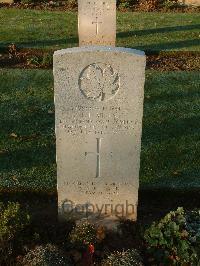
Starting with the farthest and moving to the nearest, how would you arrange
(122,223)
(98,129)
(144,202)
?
(144,202), (122,223), (98,129)

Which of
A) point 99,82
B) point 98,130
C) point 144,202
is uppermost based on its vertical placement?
point 99,82

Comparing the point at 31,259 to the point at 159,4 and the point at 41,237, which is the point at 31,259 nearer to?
the point at 41,237

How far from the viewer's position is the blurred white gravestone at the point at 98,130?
4.93 meters

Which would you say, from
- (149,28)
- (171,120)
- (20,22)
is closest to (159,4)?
(149,28)

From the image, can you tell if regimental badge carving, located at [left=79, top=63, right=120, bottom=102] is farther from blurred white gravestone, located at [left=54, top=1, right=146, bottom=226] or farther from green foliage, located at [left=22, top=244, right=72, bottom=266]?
green foliage, located at [left=22, top=244, right=72, bottom=266]

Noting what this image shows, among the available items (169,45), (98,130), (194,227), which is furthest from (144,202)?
(169,45)

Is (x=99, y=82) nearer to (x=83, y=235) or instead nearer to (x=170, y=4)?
(x=83, y=235)

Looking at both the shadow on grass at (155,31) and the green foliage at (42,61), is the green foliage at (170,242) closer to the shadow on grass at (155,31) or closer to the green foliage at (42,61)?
the green foliage at (42,61)

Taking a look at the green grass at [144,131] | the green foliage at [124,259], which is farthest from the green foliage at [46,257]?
the green grass at [144,131]

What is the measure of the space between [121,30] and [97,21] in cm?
371

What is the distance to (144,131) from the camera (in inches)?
321

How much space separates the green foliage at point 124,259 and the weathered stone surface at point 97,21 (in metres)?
6.67

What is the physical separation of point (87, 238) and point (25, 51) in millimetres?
7762

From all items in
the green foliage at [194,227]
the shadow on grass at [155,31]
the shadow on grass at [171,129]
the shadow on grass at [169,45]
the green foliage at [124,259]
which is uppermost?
the shadow on grass at [155,31]
